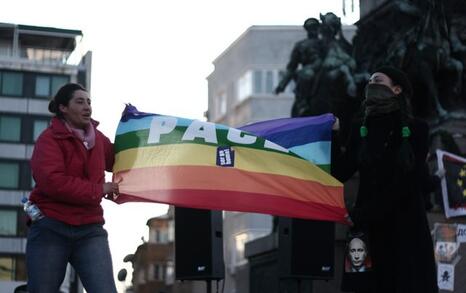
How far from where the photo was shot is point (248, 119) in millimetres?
68500

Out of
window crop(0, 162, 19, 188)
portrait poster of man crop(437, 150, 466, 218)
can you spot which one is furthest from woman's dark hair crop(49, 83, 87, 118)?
window crop(0, 162, 19, 188)

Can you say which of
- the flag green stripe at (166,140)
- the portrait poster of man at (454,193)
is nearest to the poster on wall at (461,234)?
the portrait poster of man at (454,193)

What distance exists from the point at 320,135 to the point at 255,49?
196ft

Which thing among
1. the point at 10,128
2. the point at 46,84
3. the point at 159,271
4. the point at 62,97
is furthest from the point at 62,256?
the point at 159,271

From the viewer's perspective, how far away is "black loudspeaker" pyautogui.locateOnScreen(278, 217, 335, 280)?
14078 mm

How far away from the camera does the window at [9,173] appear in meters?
72.7

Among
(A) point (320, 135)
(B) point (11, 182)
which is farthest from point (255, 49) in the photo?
(A) point (320, 135)

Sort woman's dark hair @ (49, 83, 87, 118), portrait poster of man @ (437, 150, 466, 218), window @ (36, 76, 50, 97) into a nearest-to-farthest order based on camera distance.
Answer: woman's dark hair @ (49, 83, 87, 118) < portrait poster of man @ (437, 150, 466, 218) < window @ (36, 76, 50, 97)

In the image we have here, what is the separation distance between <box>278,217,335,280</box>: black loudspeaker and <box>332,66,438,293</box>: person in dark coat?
776cm

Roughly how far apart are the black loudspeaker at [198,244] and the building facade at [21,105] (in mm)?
55070

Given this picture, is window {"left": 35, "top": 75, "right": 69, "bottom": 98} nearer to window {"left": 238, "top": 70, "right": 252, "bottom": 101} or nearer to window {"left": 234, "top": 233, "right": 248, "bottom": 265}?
window {"left": 238, "top": 70, "right": 252, "bottom": 101}

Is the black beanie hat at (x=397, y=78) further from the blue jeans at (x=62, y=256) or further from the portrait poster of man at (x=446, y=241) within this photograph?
the portrait poster of man at (x=446, y=241)

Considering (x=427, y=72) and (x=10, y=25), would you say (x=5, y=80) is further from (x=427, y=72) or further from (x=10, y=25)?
(x=427, y=72)

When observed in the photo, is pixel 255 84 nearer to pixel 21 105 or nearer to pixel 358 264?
pixel 21 105
